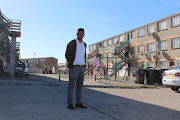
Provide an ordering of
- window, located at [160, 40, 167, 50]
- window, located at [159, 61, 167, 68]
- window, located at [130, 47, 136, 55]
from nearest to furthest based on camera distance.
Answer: window, located at [159, 61, 167, 68] → window, located at [160, 40, 167, 50] → window, located at [130, 47, 136, 55]

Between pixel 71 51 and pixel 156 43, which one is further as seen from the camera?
pixel 156 43

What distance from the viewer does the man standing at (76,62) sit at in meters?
4.68

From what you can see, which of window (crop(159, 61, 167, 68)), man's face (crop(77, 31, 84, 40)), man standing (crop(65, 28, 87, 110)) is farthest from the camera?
window (crop(159, 61, 167, 68))

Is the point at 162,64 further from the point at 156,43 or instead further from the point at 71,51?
the point at 71,51

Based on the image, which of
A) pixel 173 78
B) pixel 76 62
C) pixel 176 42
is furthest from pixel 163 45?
pixel 76 62

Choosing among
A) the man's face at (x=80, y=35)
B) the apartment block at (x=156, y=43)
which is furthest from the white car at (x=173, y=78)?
the apartment block at (x=156, y=43)

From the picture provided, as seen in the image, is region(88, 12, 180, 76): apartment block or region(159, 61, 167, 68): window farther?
region(159, 61, 167, 68): window

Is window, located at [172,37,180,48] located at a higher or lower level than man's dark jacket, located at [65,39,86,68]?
higher

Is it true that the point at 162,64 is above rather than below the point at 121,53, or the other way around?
below

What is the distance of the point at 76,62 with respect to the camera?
474cm

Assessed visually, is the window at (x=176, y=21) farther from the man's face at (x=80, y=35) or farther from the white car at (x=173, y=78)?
the man's face at (x=80, y=35)

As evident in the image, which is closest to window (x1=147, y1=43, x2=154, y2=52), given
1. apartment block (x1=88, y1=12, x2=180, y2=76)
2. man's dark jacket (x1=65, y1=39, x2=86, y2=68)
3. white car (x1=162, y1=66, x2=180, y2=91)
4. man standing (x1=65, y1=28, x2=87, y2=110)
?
apartment block (x1=88, y1=12, x2=180, y2=76)

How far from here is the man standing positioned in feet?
15.4

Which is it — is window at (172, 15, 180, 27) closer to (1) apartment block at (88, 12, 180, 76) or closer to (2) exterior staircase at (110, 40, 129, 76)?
(1) apartment block at (88, 12, 180, 76)
